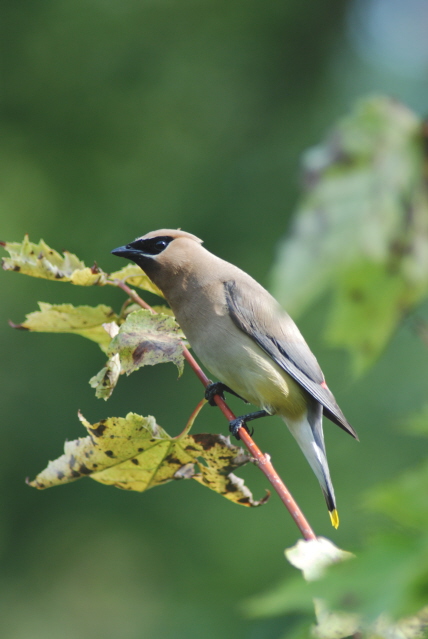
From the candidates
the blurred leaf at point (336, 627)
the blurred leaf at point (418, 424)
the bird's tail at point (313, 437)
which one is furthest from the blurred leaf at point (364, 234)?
the bird's tail at point (313, 437)

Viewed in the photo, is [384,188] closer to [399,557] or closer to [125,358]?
[399,557]

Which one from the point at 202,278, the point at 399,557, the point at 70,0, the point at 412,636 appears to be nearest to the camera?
the point at 399,557

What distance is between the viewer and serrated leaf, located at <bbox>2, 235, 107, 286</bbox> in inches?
75.4

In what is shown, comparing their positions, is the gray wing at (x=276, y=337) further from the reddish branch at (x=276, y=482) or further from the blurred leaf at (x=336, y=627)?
the blurred leaf at (x=336, y=627)

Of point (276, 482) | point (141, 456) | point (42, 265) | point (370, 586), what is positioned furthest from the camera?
point (42, 265)

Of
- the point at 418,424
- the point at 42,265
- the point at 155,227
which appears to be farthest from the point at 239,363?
the point at 155,227

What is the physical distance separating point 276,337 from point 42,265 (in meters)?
1.30

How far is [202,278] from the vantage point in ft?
9.56

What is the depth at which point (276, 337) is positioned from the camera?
304 cm

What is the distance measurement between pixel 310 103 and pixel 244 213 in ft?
8.64

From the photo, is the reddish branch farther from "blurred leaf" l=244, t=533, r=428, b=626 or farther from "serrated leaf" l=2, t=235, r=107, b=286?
"blurred leaf" l=244, t=533, r=428, b=626

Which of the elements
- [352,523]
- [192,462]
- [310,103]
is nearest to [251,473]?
[352,523]

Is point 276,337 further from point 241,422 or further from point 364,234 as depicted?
point 364,234

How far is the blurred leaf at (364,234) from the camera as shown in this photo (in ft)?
2.52
